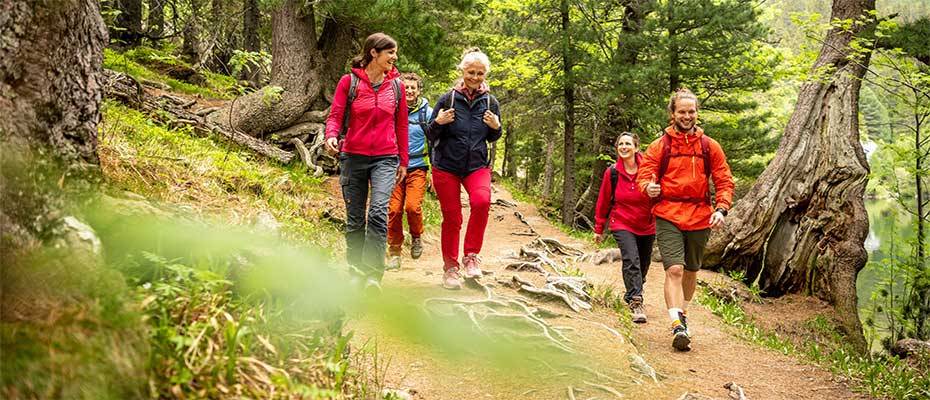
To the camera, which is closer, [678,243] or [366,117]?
[366,117]

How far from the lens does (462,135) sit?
5.43 m

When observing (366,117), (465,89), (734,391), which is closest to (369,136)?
(366,117)

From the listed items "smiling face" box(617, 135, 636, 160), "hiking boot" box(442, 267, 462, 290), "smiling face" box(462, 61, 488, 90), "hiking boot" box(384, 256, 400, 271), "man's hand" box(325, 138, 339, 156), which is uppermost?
"smiling face" box(462, 61, 488, 90)

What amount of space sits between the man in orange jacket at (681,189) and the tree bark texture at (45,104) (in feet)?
13.9

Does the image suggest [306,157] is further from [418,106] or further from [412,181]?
[418,106]

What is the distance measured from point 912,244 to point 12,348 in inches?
519

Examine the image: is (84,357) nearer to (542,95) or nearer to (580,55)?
(580,55)

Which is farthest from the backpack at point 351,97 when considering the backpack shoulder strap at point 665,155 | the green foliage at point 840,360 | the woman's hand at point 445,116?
the green foliage at point 840,360

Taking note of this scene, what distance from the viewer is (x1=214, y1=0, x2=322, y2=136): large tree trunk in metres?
11.2

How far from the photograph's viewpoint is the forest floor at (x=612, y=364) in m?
3.44

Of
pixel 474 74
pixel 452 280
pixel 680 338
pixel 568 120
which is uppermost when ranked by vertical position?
pixel 474 74

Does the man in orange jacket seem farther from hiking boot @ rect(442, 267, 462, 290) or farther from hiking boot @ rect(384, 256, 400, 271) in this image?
hiking boot @ rect(384, 256, 400, 271)

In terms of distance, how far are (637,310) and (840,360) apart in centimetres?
235

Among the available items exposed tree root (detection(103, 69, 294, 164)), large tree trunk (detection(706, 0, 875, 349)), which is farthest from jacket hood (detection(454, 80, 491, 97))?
large tree trunk (detection(706, 0, 875, 349))
